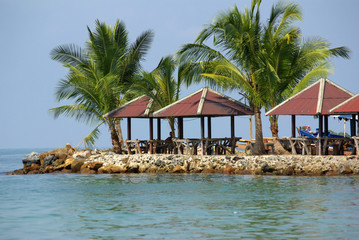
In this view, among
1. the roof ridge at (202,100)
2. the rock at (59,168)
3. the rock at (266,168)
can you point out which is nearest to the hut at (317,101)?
the rock at (266,168)

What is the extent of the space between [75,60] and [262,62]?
10.3m

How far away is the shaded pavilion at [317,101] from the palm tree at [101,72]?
8734 millimetres

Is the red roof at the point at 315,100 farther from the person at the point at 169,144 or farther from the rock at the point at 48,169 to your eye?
the rock at the point at 48,169

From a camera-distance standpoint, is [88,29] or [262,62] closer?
[262,62]

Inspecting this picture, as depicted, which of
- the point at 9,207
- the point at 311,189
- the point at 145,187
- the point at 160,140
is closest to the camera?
the point at 9,207

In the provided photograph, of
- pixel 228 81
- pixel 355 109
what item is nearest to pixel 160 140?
pixel 228 81

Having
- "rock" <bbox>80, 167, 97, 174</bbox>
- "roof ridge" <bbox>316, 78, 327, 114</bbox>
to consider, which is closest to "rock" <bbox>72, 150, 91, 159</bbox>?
"rock" <bbox>80, 167, 97, 174</bbox>

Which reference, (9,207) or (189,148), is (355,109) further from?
(9,207)

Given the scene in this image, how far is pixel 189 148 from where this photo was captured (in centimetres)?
2364

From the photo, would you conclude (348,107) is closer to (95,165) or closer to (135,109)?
(135,109)

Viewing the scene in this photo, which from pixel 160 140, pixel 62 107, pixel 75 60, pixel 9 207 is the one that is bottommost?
pixel 9 207

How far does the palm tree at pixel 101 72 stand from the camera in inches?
1053

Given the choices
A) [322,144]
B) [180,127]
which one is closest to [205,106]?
[180,127]

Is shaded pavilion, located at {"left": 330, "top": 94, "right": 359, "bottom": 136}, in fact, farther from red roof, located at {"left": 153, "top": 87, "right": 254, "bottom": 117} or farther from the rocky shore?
red roof, located at {"left": 153, "top": 87, "right": 254, "bottom": 117}
